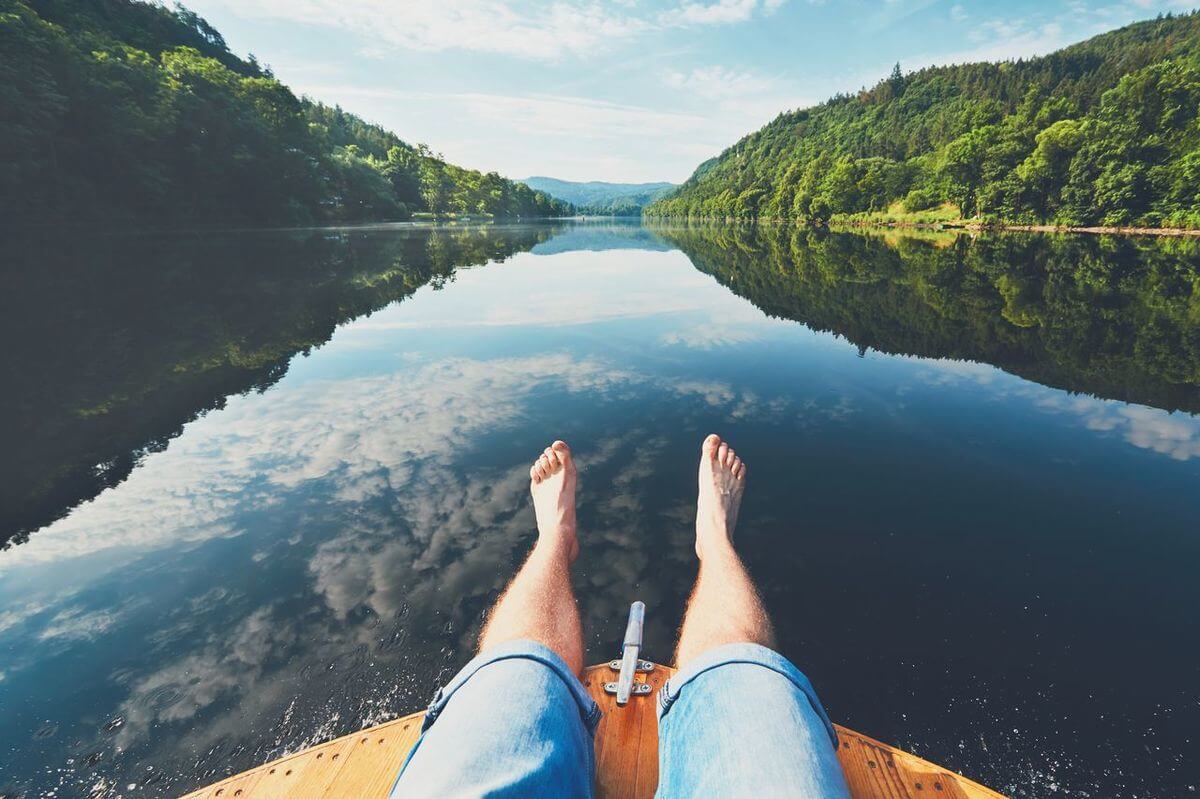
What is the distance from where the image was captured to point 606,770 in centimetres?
172

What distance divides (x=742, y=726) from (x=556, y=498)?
2509 mm

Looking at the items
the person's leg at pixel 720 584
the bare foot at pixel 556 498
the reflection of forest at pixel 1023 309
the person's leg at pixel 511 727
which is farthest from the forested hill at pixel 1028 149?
the person's leg at pixel 511 727

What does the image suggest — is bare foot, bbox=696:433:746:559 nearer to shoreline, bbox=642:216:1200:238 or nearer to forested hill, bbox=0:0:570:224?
forested hill, bbox=0:0:570:224

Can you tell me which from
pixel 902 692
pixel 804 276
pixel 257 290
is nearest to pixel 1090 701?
pixel 902 692

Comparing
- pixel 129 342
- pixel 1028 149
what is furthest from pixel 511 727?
pixel 1028 149

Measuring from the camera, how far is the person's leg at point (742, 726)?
140 cm

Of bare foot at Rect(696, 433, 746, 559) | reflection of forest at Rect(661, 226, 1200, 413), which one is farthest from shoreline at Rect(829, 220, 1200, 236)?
bare foot at Rect(696, 433, 746, 559)

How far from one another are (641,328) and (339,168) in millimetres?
71814

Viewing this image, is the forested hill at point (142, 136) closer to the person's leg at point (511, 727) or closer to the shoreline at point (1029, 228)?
the person's leg at point (511, 727)

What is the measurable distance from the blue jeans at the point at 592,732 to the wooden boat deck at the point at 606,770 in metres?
0.14

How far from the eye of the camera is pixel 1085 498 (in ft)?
15.1

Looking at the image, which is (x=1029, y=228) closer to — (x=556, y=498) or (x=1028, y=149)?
(x=1028, y=149)

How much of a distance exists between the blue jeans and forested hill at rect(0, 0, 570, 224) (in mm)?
44867

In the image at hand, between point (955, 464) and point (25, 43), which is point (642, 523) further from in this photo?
point (25, 43)
